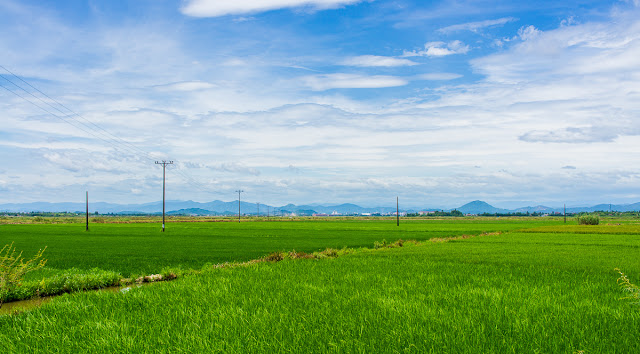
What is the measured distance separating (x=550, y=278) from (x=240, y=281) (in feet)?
31.6

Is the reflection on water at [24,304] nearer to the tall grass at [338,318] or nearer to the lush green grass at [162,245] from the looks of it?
the tall grass at [338,318]

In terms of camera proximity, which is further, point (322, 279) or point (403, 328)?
point (322, 279)

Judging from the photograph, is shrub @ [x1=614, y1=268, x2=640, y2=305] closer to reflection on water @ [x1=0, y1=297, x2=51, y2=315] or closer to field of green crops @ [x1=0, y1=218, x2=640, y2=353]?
field of green crops @ [x1=0, y1=218, x2=640, y2=353]

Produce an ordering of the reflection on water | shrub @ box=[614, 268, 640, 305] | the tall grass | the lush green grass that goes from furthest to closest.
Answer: the lush green grass
the reflection on water
shrub @ box=[614, 268, 640, 305]
the tall grass

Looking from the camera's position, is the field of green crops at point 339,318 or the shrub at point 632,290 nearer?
the field of green crops at point 339,318

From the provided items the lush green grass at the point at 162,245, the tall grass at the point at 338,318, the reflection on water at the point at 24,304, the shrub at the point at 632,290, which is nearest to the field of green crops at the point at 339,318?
the tall grass at the point at 338,318

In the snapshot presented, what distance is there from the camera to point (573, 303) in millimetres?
8547

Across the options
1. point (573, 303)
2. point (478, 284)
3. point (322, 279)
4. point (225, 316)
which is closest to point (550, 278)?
point (478, 284)

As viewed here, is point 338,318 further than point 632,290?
No

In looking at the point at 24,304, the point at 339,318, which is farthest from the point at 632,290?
the point at 24,304

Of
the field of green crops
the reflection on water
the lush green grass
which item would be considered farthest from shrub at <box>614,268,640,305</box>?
the lush green grass

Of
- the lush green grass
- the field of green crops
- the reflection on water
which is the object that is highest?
the field of green crops

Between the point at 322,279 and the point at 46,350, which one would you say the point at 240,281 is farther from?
the point at 46,350

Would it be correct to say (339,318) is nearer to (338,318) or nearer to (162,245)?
(338,318)
